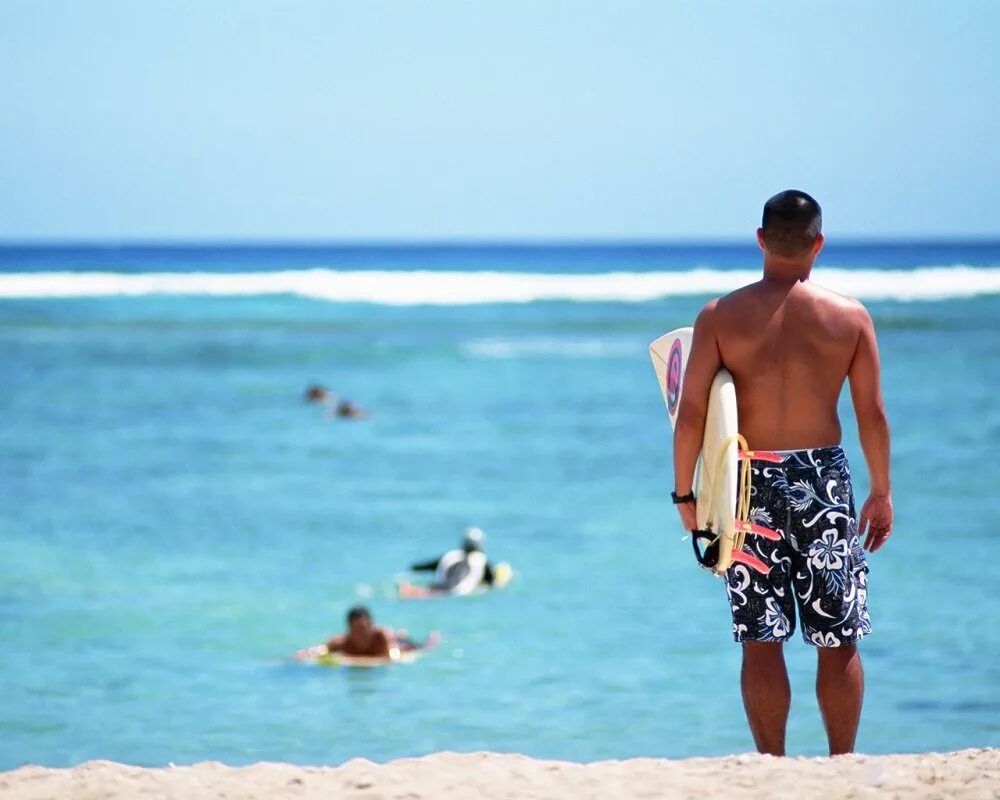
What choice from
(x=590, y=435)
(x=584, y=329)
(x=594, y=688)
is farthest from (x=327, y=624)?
(x=584, y=329)

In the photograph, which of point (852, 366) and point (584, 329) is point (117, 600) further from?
point (584, 329)

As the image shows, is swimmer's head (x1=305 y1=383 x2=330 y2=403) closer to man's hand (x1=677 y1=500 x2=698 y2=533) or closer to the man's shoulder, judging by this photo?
man's hand (x1=677 y1=500 x2=698 y2=533)

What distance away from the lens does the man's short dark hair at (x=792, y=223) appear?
12.7ft

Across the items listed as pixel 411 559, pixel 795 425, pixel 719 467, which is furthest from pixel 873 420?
pixel 411 559

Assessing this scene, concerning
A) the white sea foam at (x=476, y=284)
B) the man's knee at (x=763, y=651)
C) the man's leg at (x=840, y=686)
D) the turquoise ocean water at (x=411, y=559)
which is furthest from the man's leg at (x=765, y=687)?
the white sea foam at (x=476, y=284)

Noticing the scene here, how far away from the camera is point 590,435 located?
15.7m

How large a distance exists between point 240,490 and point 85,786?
28.9 ft

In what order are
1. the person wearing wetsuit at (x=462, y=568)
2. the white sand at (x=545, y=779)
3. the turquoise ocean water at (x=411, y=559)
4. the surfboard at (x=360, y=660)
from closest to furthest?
the white sand at (x=545, y=779), the turquoise ocean water at (x=411, y=559), the surfboard at (x=360, y=660), the person wearing wetsuit at (x=462, y=568)

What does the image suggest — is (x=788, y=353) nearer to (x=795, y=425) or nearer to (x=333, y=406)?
(x=795, y=425)

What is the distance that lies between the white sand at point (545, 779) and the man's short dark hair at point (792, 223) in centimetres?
134

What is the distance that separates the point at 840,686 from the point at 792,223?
1.24 meters

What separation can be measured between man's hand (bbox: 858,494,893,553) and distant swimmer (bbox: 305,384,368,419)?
1374 cm

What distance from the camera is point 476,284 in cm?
5706

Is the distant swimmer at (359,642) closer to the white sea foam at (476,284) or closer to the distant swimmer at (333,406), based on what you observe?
the distant swimmer at (333,406)
